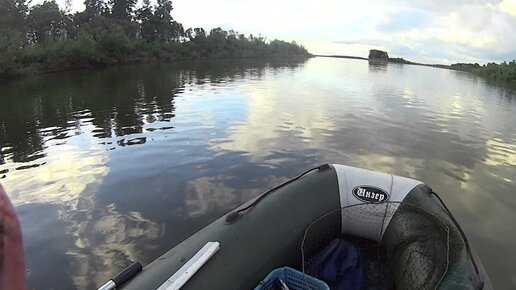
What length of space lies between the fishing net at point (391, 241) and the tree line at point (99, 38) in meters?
26.8

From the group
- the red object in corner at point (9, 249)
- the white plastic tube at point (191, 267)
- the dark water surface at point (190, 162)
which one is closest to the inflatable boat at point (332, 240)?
the white plastic tube at point (191, 267)

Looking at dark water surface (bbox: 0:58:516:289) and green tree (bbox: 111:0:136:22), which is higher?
green tree (bbox: 111:0:136:22)

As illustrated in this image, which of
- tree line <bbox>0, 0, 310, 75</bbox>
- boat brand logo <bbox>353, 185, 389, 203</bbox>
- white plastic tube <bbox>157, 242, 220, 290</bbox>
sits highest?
tree line <bbox>0, 0, 310, 75</bbox>

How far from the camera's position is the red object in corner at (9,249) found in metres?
0.85

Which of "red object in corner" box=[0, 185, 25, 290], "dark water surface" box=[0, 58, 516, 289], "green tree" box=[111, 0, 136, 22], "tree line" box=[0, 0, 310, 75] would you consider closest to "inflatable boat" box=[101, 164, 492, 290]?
"dark water surface" box=[0, 58, 516, 289]

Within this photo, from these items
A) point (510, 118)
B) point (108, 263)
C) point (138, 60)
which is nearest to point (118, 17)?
point (138, 60)

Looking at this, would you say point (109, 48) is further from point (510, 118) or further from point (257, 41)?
point (257, 41)

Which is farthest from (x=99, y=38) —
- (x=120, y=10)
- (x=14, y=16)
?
(x=120, y=10)

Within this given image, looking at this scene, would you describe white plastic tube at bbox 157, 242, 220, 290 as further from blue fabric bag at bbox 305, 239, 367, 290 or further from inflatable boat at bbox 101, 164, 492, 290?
blue fabric bag at bbox 305, 239, 367, 290

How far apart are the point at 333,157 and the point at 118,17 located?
57196 millimetres

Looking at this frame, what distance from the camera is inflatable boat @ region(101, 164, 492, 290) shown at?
8.64ft

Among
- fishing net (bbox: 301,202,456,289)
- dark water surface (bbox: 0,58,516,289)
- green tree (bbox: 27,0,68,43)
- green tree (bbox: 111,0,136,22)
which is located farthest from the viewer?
green tree (bbox: 111,0,136,22)

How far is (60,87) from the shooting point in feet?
64.0

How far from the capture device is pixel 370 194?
3867 mm
